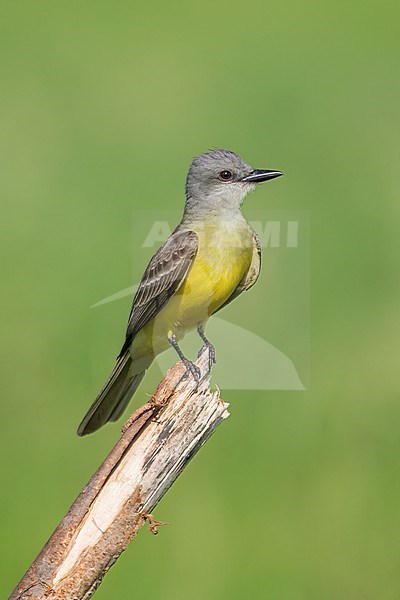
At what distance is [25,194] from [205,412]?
4.71 metres

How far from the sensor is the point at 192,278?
4.59m

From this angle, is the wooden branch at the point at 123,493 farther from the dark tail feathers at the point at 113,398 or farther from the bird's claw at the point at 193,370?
the dark tail feathers at the point at 113,398

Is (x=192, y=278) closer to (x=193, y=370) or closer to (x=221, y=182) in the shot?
(x=221, y=182)

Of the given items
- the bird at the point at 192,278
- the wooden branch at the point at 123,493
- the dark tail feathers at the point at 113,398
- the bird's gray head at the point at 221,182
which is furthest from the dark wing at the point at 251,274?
the wooden branch at the point at 123,493

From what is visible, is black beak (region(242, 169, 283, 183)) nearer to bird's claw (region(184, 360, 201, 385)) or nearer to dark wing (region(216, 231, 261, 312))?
dark wing (region(216, 231, 261, 312))

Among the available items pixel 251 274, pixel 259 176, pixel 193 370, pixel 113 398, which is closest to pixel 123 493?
pixel 193 370

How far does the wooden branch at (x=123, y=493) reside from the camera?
3.48 metres

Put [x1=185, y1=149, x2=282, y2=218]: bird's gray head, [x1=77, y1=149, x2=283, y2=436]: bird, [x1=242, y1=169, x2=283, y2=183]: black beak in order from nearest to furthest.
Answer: [x1=77, y1=149, x2=283, y2=436]: bird, [x1=242, y1=169, x2=283, y2=183]: black beak, [x1=185, y1=149, x2=282, y2=218]: bird's gray head

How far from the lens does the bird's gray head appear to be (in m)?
4.79

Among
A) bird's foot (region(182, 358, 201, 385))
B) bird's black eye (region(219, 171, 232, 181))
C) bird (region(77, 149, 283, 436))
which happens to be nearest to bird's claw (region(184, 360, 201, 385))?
bird's foot (region(182, 358, 201, 385))

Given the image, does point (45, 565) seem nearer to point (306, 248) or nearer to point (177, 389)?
point (177, 389)

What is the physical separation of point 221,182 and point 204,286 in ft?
1.81

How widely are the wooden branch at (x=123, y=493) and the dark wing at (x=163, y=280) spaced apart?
87cm

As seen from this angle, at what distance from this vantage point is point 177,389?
377cm
